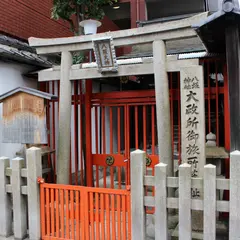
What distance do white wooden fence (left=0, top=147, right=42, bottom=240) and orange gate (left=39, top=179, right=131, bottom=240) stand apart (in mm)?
149

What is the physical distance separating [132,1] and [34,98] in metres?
9.34

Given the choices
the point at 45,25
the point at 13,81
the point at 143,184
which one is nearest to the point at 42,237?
the point at 143,184

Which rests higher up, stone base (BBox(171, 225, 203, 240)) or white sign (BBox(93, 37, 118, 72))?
white sign (BBox(93, 37, 118, 72))

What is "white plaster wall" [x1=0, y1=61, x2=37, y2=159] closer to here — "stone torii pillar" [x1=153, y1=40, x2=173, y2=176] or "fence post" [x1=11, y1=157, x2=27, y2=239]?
"fence post" [x1=11, y1=157, x2=27, y2=239]

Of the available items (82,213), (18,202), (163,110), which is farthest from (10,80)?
(82,213)

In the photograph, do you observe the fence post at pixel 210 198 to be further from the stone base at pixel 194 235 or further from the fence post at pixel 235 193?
the stone base at pixel 194 235

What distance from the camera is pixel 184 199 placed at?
4.36 m

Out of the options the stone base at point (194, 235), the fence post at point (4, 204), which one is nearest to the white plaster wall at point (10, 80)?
the fence post at point (4, 204)

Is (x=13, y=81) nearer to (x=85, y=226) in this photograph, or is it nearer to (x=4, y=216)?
(x=4, y=216)

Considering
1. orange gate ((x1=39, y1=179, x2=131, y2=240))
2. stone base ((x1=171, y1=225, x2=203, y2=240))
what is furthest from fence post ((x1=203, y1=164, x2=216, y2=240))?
orange gate ((x1=39, y1=179, x2=131, y2=240))

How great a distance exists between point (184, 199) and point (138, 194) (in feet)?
2.24

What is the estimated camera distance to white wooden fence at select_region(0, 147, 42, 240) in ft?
17.2

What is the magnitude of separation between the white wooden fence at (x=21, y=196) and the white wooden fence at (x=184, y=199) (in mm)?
1731

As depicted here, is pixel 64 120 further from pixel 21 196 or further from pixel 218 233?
pixel 218 233
